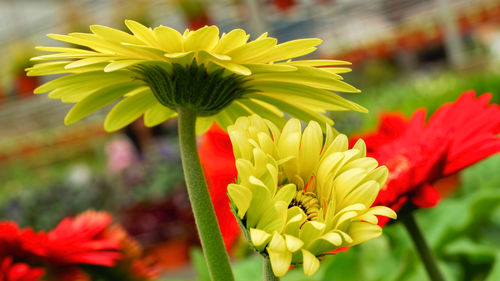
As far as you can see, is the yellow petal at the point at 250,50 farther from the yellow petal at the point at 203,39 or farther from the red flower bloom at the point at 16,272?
the red flower bloom at the point at 16,272

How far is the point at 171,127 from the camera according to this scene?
3404 mm

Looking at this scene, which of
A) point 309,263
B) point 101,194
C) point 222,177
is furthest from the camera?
point 101,194

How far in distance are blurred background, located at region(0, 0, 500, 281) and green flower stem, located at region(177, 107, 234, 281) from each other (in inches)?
9.3

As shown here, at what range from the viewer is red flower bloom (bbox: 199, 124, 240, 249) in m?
0.23

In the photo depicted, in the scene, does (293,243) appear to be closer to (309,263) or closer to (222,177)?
(309,263)

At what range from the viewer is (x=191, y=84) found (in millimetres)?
191

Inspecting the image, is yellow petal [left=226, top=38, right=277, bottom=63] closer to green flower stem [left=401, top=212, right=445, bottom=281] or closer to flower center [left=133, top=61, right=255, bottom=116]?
flower center [left=133, top=61, right=255, bottom=116]

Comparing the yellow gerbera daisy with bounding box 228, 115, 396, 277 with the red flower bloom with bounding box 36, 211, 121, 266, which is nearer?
the yellow gerbera daisy with bounding box 228, 115, 396, 277

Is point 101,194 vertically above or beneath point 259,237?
above

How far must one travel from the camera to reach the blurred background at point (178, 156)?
48cm

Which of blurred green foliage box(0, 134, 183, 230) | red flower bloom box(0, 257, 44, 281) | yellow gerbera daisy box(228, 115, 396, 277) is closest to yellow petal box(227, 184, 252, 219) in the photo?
yellow gerbera daisy box(228, 115, 396, 277)

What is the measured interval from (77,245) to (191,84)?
124mm

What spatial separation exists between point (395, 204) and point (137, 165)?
1545mm

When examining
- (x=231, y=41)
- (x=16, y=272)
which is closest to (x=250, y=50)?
(x=231, y=41)
